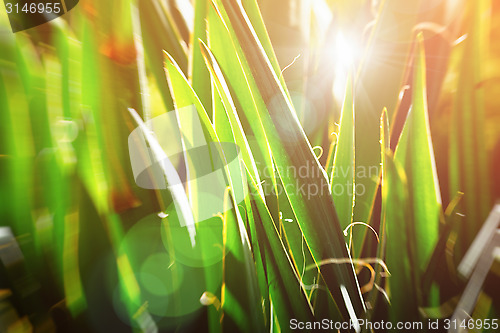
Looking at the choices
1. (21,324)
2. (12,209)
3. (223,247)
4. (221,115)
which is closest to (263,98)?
(221,115)

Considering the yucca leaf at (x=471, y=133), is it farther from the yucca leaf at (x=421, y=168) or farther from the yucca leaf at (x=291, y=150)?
the yucca leaf at (x=291, y=150)

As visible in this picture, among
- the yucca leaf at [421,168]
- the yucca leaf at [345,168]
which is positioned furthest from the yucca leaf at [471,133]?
the yucca leaf at [345,168]

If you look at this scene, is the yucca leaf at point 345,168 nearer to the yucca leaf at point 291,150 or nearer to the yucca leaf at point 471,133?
the yucca leaf at point 291,150

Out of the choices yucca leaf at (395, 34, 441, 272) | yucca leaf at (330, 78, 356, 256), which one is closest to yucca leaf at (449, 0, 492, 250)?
yucca leaf at (395, 34, 441, 272)

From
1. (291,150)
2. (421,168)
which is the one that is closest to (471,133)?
(421,168)

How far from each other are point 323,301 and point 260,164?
0.78ft

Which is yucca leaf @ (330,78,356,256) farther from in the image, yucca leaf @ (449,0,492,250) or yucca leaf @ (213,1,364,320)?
yucca leaf @ (449,0,492,250)

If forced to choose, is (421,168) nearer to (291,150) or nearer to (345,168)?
(345,168)

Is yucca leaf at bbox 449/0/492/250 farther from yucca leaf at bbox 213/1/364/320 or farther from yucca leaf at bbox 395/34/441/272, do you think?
yucca leaf at bbox 213/1/364/320

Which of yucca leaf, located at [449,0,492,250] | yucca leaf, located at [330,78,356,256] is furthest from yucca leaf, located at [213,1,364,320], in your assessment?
yucca leaf, located at [449,0,492,250]

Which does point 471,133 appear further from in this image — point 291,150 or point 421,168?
point 291,150

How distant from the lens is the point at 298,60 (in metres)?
0.45

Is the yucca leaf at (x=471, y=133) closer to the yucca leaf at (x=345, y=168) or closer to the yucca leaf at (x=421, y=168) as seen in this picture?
the yucca leaf at (x=421, y=168)

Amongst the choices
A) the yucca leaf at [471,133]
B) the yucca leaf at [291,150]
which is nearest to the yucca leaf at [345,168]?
the yucca leaf at [291,150]
